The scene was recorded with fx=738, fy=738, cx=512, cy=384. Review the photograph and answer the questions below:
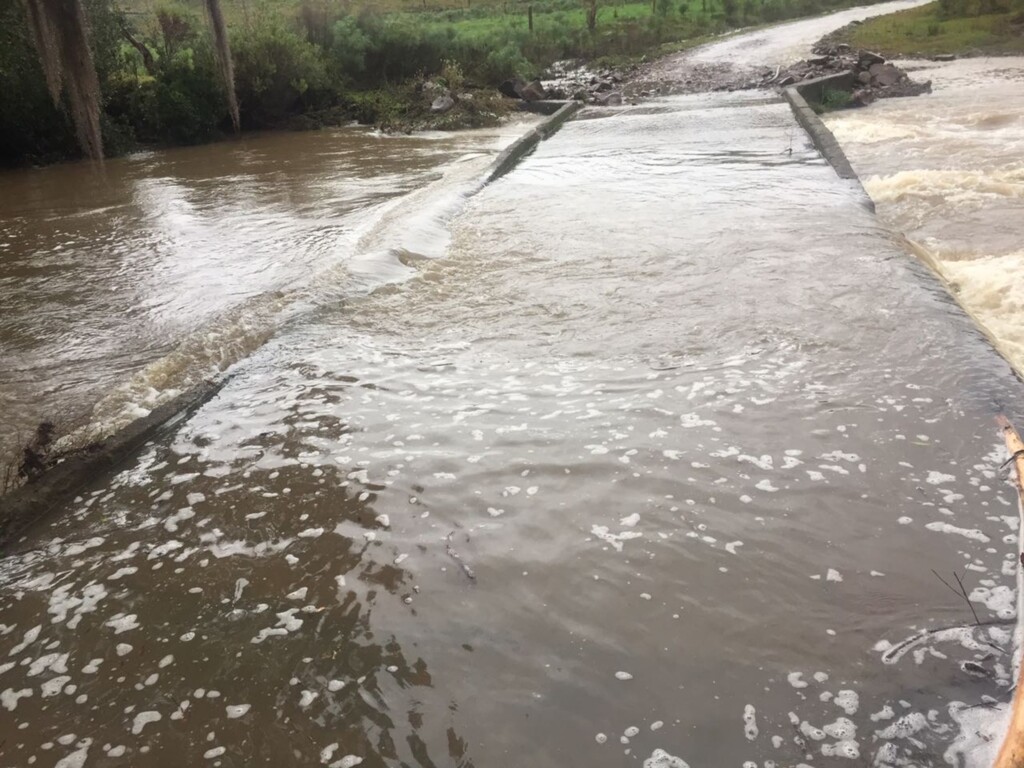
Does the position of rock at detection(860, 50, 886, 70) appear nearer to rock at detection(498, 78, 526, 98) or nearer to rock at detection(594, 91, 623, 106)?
rock at detection(594, 91, 623, 106)

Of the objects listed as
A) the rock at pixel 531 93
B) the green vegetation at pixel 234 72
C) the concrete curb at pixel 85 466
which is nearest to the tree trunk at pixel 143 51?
the green vegetation at pixel 234 72

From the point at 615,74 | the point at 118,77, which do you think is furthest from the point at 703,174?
the point at 615,74

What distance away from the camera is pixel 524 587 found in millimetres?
3162

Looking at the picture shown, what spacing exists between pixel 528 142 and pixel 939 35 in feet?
69.3

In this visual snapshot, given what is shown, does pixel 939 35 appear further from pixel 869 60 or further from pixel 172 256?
pixel 172 256

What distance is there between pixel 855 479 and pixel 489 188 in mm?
8868

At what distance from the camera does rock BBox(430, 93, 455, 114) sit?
19.8 m

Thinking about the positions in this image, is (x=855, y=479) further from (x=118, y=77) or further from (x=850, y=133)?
(x=118, y=77)

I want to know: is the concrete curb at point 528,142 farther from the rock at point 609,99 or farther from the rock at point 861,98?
the rock at point 861,98

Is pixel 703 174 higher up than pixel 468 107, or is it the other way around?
pixel 468 107

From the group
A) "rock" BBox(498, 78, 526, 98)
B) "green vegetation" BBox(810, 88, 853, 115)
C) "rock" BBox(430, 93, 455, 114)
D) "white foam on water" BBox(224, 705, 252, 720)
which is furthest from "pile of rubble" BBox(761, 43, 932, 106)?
"white foam on water" BBox(224, 705, 252, 720)

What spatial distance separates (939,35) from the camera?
1078 inches

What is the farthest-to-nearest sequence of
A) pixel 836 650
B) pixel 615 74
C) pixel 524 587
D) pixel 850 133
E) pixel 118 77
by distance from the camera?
pixel 615 74, pixel 118 77, pixel 850 133, pixel 524 587, pixel 836 650

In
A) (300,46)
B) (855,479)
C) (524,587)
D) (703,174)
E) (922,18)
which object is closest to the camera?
(524,587)
